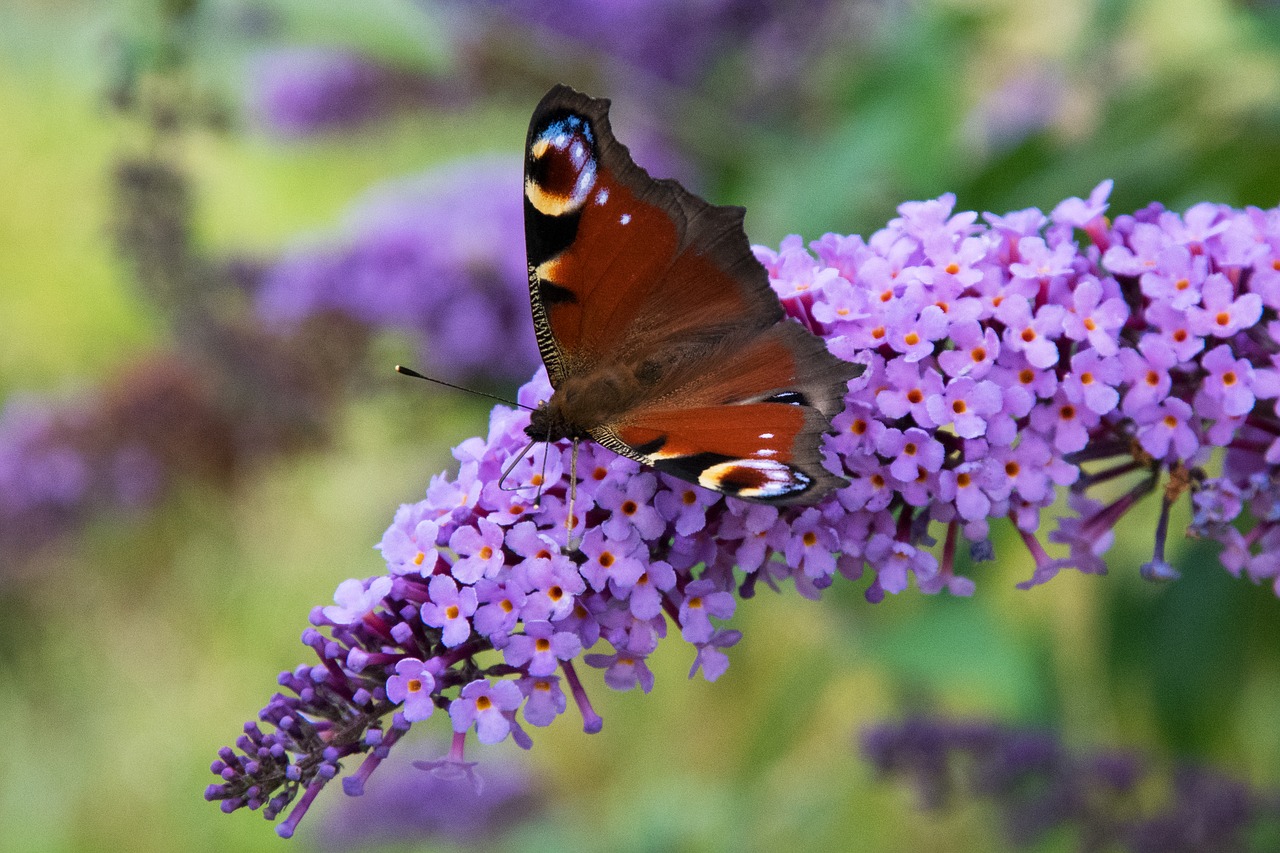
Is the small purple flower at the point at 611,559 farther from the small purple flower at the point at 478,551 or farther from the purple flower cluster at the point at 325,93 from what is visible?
the purple flower cluster at the point at 325,93

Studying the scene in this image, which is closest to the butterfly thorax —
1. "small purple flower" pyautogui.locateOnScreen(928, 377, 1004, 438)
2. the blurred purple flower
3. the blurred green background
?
"small purple flower" pyautogui.locateOnScreen(928, 377, 1004, 438)

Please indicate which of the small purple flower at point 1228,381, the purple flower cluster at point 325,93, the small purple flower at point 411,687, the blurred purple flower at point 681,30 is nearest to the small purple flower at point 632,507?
the small purple flower at point 411,687

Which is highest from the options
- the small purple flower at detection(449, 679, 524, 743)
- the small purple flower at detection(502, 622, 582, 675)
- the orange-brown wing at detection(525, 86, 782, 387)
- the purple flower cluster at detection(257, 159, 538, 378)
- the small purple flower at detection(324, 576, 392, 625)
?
the purple flower cluster at detection(257, 159, 538, 378)

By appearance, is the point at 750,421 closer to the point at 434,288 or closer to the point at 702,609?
the point at 702,609

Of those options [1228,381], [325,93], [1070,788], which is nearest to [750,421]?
[1228,381]

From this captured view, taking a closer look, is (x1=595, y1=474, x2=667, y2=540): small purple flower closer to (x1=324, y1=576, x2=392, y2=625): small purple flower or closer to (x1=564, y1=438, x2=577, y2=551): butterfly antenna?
(x1=564, y1=438, x2=577, y2=551): butterfly antenna
